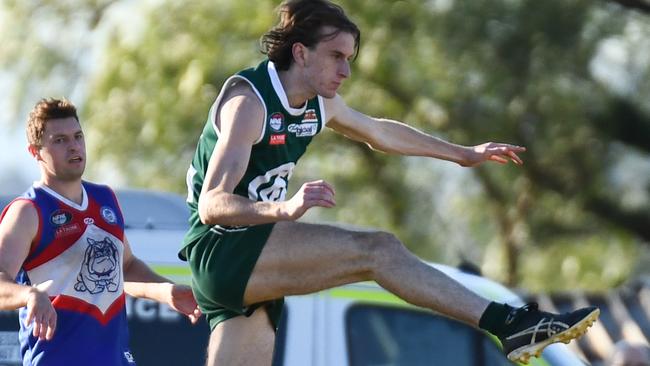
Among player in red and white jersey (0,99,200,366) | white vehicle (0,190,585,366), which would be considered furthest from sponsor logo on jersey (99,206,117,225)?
white vehicle (0,190,585,366)

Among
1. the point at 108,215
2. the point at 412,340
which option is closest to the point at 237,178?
the point at 108,215

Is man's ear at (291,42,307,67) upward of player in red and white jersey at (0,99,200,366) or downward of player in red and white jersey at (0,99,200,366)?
upward

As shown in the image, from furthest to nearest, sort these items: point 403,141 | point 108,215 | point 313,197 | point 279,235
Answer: point 403,141, point 108,215, point 279,235, point 313,197

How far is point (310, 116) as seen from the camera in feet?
18.3

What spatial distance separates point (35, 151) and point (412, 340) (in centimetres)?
197

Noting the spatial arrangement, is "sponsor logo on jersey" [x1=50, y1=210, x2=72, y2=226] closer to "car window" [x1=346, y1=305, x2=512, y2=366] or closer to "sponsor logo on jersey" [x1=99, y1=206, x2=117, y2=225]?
"sponsor logo on jersey" [x1=99, y1=206, x2=117, y2=225]

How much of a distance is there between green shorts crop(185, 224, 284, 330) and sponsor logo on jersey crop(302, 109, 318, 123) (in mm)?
402

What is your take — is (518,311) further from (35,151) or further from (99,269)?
(35,151)

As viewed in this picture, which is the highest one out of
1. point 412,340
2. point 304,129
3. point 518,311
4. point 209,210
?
point 304,129

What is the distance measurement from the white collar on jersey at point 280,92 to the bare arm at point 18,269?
900 millimetres

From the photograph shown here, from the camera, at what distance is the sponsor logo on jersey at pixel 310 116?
18.2 feet

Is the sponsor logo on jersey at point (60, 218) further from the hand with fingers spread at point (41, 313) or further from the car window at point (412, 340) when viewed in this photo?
the car window at point (412, 340)

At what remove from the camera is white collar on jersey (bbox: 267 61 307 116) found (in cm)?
542

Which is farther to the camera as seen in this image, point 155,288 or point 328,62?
point 155,288
